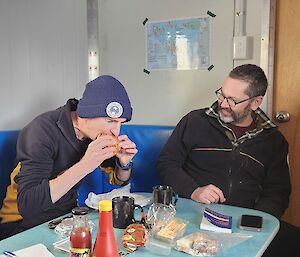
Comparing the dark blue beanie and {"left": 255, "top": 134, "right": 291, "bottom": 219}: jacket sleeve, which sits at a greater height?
the dark blue beanie

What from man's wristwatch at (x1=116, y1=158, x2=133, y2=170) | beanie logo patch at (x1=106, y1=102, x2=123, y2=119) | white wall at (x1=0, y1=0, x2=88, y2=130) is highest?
white wall at (x1=0, y1=0, x2=88, y2=130)

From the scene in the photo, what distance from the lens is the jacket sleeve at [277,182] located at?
1900 mm

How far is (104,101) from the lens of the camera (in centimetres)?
145

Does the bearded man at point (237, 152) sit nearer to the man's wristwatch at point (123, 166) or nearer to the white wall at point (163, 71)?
the man's wristwatch at point (123, 166)

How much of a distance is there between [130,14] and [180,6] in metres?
0.40

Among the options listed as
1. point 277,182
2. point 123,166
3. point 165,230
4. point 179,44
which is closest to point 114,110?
point 123,166

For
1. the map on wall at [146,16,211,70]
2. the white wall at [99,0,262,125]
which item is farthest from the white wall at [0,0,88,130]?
the map on wall at [146,16,211,70]

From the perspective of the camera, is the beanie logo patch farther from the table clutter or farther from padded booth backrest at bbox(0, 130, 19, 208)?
padded booth backrest at bbox(0, 130, 19, 208)

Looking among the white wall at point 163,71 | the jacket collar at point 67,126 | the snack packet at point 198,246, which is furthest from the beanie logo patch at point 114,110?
the white wall at point 163,71

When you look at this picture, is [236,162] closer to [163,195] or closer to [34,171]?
[163,195]

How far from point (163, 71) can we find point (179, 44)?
0.22 meters

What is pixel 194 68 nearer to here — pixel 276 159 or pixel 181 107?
pixel 181 107

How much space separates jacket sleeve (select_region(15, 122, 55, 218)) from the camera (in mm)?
1348

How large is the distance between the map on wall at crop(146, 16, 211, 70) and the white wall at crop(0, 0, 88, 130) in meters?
0.51
